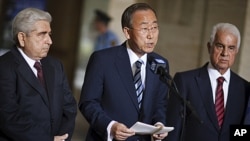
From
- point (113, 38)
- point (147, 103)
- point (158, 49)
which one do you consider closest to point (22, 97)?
point (147, 103)

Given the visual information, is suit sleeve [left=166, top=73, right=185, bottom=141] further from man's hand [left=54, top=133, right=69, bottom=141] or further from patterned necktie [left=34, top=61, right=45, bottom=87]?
patterned necktie [left=34, top=61, right=45, bottom=87]

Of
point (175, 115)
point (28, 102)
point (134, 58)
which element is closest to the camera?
point (28, 102)

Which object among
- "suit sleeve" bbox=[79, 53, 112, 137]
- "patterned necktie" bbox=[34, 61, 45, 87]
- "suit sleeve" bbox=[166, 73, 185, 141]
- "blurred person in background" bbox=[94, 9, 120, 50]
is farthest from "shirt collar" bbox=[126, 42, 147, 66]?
"blurred person in background" bbox=[94, 9, 120, 50]

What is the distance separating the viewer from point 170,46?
8328mm

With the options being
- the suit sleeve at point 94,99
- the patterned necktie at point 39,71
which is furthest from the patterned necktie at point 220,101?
the patterned necktie at point 39,71

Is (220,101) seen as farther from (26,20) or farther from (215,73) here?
(26,20)

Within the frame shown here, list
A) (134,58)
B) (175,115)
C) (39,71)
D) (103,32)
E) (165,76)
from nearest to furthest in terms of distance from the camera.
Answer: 1. (165,76)
2. (39,71)
3. (134,58)
4. (175,115)
5. (103,32)

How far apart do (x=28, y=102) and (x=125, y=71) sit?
0.69 metres

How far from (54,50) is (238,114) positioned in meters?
5.35

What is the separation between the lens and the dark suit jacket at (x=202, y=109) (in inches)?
187

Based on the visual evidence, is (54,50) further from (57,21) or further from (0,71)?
(0,71)

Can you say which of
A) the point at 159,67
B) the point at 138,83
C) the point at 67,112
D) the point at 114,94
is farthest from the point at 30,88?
the point at 159,67

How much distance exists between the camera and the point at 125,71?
4430 mm

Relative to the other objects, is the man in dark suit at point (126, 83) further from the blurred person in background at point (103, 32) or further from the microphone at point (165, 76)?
the blurred person in background at point (103, 32)
